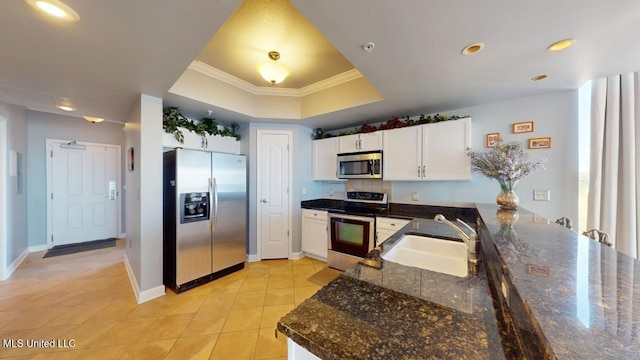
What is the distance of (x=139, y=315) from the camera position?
80.0 inches

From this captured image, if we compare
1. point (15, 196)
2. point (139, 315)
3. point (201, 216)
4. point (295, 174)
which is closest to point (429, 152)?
point (295, 174)

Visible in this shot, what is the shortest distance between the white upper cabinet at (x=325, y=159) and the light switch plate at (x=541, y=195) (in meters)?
2.36

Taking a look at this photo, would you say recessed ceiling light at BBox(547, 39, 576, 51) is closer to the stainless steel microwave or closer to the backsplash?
the stainless steel microwave

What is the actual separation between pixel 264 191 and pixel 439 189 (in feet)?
8.32

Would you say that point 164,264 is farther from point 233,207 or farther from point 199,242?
point 233,207

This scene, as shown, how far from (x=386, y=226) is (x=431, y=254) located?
119 cm

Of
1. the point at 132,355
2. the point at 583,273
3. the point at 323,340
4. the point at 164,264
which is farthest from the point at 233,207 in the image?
the point at 583,273

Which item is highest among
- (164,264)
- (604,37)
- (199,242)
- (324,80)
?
(324,80)

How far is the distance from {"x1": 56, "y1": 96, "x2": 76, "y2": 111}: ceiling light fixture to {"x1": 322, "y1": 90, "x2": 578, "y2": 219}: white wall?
4727 millimetres

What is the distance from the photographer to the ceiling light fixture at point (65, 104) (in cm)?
246

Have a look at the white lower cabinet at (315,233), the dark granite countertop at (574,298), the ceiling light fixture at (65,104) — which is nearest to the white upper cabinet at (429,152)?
the white lower cabinet at (315,233)

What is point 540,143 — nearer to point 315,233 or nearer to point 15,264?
point 315,233

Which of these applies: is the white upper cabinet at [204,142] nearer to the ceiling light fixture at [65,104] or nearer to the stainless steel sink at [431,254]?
the ceiling light fixture at [65,104]

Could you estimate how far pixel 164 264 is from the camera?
265 cm
